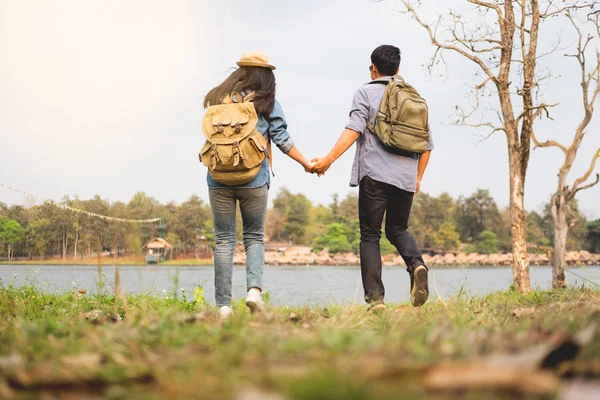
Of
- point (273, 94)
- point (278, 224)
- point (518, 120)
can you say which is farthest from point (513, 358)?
point (278, 224)

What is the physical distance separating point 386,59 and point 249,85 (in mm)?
1370

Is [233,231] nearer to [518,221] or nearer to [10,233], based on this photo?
[10,233]

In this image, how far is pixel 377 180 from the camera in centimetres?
→ 541

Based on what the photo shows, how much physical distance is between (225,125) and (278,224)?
263 feet

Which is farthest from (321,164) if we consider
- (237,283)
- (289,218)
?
(289,218)

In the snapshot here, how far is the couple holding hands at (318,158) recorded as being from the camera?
4.97 meters

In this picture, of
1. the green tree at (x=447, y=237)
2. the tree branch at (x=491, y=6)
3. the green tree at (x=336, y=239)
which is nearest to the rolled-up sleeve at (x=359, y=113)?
the tree branch at (x=491, y=6)

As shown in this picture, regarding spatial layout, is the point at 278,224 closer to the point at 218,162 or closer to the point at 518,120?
the point at 518,120

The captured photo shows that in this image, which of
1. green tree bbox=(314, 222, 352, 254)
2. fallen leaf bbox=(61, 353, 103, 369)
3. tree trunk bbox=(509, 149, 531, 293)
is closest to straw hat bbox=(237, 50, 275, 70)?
fallen leaf bbox=(61, 353, 103, 369)

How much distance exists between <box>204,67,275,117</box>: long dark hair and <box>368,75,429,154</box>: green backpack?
39.2 inches

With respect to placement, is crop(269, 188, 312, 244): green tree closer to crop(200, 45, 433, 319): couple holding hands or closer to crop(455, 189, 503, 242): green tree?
crop(455, 189, 503, 242): green tree

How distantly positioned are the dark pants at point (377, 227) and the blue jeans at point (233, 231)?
94 cm

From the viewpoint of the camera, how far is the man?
17.9 feet

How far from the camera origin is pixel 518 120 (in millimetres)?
10625
